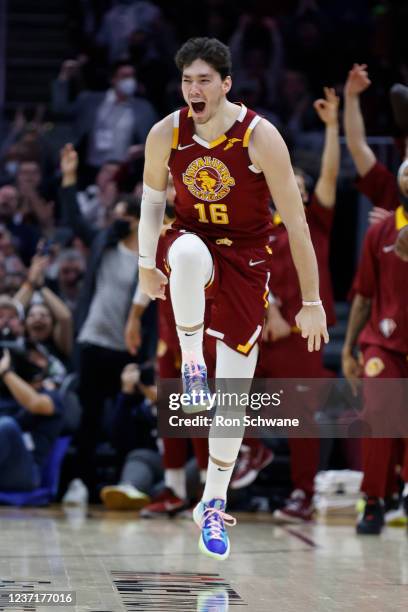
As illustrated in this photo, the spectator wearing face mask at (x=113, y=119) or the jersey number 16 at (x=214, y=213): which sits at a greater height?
the spectator wearing face mask at (x=113, y=119)

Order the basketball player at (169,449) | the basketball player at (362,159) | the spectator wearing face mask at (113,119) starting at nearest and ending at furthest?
the basketball player at (169,449)
the basketball player at (362,159)
the spectator wearing face mask at (113,119)

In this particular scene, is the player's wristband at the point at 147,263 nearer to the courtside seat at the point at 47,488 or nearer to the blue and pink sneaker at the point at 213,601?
the blue and pink sneaker at the point at 213,601

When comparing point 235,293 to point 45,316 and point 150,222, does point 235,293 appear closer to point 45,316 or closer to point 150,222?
point 150,222

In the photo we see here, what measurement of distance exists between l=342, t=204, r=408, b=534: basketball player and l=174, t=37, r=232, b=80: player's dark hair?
2183 mm

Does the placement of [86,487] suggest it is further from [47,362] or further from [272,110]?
[272,110]

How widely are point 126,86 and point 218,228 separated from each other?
6.99 meters

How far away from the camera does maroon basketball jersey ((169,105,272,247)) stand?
18.0 feet

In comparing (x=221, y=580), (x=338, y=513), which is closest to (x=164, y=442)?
(x=338, y=513)

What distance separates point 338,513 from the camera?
8.88m

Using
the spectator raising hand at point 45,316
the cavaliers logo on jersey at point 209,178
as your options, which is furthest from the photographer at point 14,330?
the cavaliers logo on jersey at point 209,178

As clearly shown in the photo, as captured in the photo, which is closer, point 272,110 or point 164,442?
point 164,442

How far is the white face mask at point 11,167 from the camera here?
40.0ft

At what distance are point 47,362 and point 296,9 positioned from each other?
22.3 ft

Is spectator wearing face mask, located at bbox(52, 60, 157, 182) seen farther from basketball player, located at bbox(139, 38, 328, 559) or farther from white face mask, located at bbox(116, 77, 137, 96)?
basketball player, located at bbox(139, 38, 328, 559)
